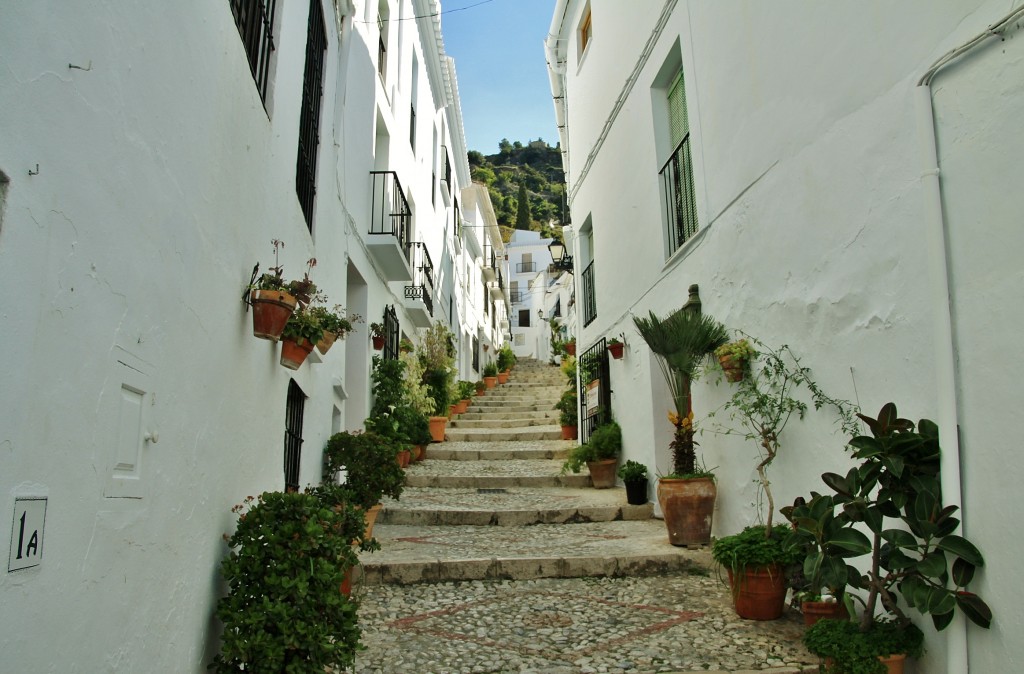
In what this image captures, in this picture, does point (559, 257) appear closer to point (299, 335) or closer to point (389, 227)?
point (389, 227)

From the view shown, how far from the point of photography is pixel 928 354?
304cm

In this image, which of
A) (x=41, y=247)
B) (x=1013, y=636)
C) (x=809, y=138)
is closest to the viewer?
(x=41, y=247)

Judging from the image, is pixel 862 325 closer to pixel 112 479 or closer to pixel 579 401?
pixel 112 479

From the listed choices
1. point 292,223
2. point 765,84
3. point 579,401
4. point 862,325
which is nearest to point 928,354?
point 862,325

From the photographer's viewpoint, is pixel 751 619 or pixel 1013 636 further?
pixel 751 619

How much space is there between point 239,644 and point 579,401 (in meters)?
7.97

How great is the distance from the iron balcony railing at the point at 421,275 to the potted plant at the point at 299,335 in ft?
23.9

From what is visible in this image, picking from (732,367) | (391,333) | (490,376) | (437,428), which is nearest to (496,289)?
(490,376)

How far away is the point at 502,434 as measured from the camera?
12.1 metres

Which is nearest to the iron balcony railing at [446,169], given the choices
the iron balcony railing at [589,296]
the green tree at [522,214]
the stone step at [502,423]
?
the stone step at [502,423]

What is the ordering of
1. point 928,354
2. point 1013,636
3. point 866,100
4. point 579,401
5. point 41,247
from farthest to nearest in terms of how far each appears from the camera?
point 579,401
point 866,100
point 928,354
point 1013,636
point 41,247

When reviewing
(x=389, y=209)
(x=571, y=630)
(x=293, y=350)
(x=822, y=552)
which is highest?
(x=389, y=209)

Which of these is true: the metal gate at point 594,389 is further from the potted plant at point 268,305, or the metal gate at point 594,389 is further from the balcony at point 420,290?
the potted plant at point 268,305

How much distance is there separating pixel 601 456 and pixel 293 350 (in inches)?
193
